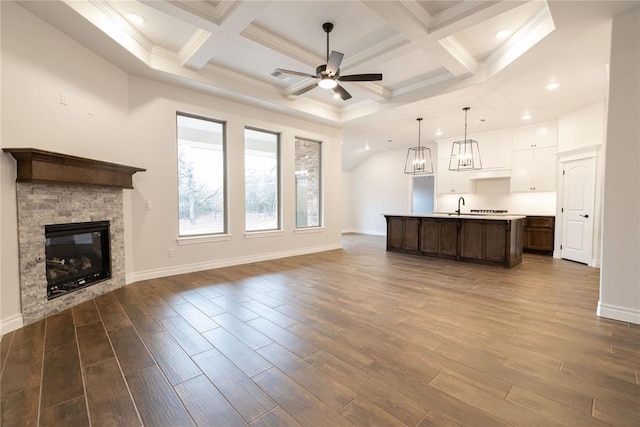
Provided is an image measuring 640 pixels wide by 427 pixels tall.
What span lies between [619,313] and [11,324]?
5.88m

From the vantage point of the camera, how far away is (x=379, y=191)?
34.6ft

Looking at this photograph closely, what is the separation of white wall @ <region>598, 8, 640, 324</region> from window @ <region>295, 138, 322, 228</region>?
5.08 meters

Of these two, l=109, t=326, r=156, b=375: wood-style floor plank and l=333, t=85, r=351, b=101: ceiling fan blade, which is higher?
l=333, t=85, r=351, b=101: ceiling fan blade

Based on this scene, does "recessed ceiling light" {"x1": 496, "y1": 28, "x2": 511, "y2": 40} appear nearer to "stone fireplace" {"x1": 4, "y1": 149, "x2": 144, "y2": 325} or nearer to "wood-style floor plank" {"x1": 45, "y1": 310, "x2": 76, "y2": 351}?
"stone fireplace" {"x1": 4, "y1": 149, "x2": 144, "y2": 325}

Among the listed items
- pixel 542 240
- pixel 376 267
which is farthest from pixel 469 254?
pixel 542 240

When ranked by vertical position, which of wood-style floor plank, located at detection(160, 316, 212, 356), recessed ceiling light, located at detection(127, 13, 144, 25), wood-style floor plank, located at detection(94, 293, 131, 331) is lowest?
wood-style floor plank, located at detection(160, 316, 212, 356)

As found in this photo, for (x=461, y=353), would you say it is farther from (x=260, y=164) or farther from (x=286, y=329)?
(x=260, y=164)

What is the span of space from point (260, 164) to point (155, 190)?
208 cm

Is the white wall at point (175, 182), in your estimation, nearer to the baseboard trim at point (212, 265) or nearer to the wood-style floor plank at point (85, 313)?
the baseboard trim at point (212, 265)

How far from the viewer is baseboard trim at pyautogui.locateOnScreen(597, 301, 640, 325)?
9.25ft

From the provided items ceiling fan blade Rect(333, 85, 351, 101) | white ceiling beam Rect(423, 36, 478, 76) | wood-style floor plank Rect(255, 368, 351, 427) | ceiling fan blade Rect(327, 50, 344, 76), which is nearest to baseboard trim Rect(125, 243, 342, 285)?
wood-style floor plank Rect(255, 368, 351, 427)

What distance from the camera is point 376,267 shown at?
5.22 meters

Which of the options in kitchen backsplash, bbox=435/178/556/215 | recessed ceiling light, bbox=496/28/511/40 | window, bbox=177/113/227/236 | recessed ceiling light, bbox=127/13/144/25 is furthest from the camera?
kitchen backsplash, bbox=435/178/556/215

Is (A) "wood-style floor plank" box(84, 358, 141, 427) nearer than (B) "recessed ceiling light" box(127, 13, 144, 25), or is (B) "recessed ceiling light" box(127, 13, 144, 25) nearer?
(A) "wood-style floor plank" box(84, 358, 141, 427)
